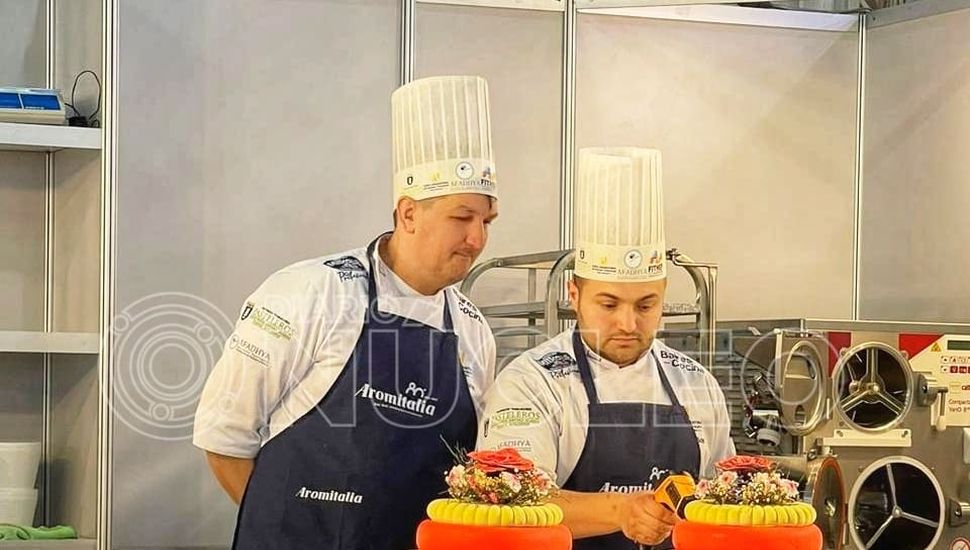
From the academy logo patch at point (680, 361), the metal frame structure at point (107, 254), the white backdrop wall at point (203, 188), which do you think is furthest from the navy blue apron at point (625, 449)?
the metal frame structure at point (107, 254)

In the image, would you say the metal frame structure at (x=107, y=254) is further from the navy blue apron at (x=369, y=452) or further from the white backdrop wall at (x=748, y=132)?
the white backdrop wall at (x=748, y=132)

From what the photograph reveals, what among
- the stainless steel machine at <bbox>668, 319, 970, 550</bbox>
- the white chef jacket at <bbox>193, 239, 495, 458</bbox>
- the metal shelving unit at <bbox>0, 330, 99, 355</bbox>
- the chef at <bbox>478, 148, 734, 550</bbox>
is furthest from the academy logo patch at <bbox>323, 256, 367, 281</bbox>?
the stainless steel machine at <bbox>668, 319, 970, 550</bbox>

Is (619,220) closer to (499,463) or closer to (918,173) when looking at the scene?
(499,463)

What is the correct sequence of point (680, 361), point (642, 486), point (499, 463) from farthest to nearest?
point (680, 361) < point (642, 486) < point (499, 463)

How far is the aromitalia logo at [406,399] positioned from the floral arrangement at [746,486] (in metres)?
0.60

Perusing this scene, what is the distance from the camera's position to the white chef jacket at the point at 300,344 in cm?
336

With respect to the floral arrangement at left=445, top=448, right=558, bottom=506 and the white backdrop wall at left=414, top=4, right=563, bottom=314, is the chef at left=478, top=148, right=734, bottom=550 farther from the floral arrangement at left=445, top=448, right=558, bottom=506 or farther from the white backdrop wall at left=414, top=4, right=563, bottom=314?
the floral arrangement at left=445, top=448, right=558, bottom=506

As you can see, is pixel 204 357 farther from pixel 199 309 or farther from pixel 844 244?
pixel 844 244

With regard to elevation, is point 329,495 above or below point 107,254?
below

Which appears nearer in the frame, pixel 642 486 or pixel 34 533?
pixel 642 486

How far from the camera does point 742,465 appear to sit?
335 cm

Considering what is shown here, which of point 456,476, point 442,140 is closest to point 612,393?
point 456,476

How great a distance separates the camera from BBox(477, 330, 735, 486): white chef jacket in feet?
11.3

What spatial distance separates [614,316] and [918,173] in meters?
1.02
